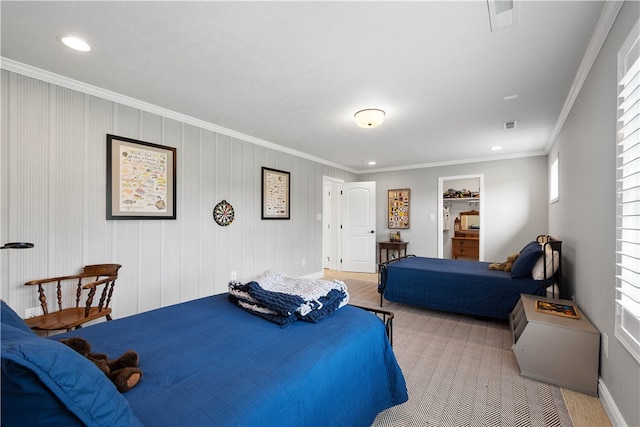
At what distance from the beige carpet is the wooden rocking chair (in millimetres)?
2237

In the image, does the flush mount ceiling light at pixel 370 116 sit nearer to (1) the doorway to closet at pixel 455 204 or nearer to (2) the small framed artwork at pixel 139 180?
(2) the small framed artwork at pixel 139 180

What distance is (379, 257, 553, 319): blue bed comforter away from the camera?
3182 mm

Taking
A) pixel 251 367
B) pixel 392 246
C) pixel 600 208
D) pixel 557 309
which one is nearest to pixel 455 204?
pixel 392 246

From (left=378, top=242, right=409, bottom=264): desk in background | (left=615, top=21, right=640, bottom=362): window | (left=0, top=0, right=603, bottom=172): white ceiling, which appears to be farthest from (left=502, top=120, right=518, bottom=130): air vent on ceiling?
(left=378, top=242, right=409, bottom=264): desk in background

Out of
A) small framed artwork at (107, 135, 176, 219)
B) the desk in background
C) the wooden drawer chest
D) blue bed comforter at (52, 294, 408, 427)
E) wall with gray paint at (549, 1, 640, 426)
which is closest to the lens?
blue bed comforter at (52, 294, 408, 427)

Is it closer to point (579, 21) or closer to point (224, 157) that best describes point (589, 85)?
point (579, 21)

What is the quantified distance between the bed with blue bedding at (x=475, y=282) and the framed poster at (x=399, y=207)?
7.46 feet

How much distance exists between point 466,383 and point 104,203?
345 cm

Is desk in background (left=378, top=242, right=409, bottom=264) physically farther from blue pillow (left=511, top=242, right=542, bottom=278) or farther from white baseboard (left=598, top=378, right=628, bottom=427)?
white baseboard (left=598, top=378, right=628, bottom=427)

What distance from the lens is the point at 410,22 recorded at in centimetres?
176

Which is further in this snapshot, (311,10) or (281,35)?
(281,35)

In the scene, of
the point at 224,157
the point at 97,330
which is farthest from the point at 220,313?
the point at 224,157

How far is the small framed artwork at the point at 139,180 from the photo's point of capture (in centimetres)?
280

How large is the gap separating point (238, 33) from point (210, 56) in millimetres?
382
